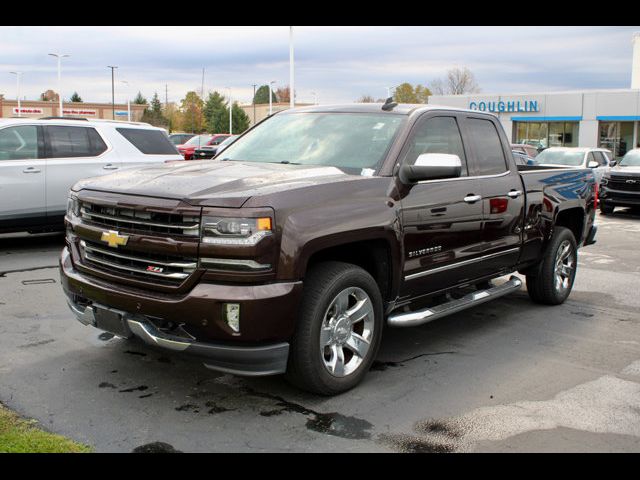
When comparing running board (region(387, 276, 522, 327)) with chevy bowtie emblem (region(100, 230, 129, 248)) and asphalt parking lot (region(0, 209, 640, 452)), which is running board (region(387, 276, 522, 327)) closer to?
asphalt parking lot (region(0, 209, 640, 452))

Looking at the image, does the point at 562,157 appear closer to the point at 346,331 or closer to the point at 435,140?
the point at 435,140

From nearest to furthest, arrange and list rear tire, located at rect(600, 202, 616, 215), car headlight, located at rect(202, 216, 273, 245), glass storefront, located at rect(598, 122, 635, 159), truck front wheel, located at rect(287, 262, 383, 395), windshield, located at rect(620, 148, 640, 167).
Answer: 1. car headlight, located at rect(202, 216, 273, 245)
2. truck front wheel, located at rect(287, 262, 383, 395)
3. rear tire, located at rect(600, 202, 616, 215)
4. windshield, located at rect(620, 148, 640, 167)
5. glass storefront, located at rect(598, 122, 635, 159)

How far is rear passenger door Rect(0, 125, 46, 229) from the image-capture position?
30.9 feet

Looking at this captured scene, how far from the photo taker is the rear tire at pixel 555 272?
277 inches

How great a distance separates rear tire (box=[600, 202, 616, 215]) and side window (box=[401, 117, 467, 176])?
13194 mm

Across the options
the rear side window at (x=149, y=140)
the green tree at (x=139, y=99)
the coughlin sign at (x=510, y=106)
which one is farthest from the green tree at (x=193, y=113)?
the rear side window at (x=149, y=140)

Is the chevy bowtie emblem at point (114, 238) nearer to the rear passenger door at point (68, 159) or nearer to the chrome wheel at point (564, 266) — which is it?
the chrome wheel at point (564, 266)

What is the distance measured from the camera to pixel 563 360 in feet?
17.9

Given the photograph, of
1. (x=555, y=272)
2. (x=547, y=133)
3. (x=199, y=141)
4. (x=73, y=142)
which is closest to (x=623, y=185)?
(x=555, y=272)

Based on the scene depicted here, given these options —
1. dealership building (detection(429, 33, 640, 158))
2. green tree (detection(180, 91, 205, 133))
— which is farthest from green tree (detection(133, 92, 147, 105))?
dealership building (detection(429, 33, 640, 158))

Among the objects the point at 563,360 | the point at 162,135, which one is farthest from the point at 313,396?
the point at 162,135

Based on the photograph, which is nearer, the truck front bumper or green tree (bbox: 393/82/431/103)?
the truck front bumper
